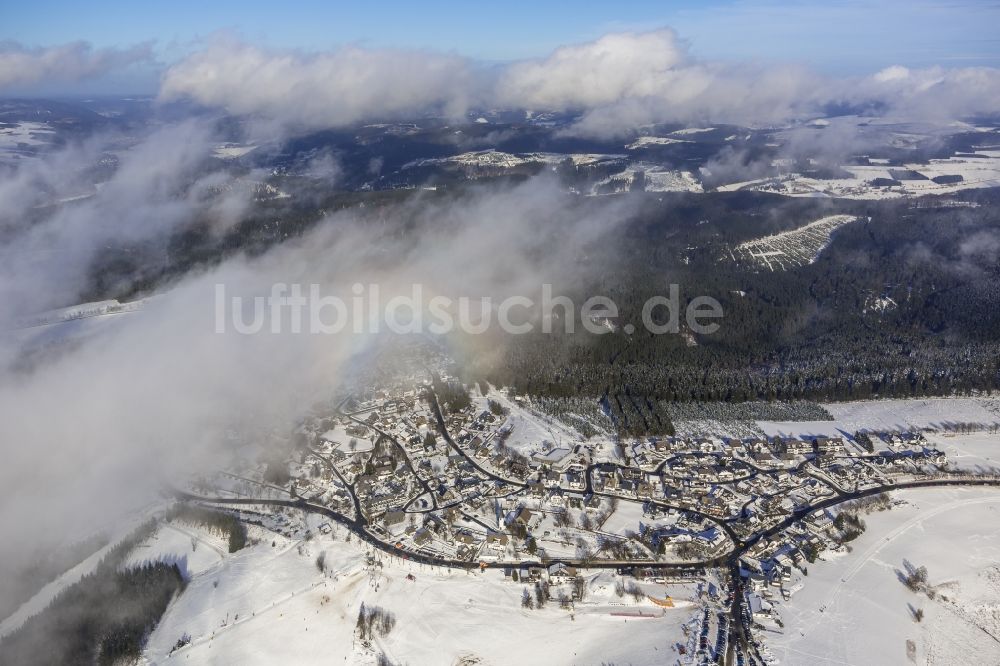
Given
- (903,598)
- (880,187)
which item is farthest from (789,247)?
(903,598)

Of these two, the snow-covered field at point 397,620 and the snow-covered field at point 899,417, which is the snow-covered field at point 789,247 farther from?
the snow-covered field at point 397,620

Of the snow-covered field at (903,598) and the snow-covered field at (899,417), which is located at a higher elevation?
the snow-covered field at (899,417)

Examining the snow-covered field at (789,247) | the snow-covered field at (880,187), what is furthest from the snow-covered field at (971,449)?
the snow-covered field at (880,187)

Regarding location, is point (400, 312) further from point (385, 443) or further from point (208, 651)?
point (208, 651)

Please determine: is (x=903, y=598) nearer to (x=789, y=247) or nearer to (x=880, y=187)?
(x=789, y=247)

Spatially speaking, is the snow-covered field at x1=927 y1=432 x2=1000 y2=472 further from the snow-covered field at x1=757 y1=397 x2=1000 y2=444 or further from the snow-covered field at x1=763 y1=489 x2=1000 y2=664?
the snow-covered field at x1=763 y1=489 x2=1000 y2=664

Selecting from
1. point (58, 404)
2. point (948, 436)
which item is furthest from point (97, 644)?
point (948, 436)
